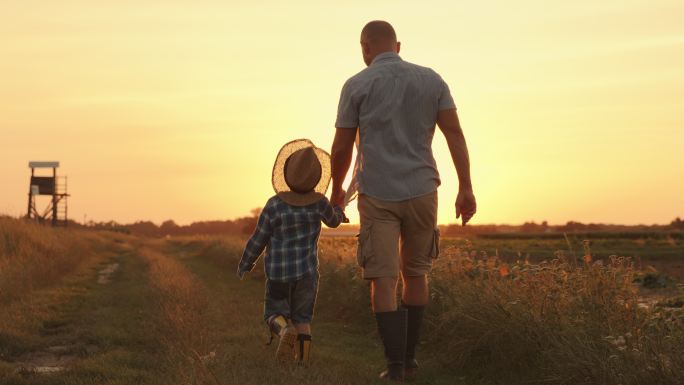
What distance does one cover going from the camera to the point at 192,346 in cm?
734

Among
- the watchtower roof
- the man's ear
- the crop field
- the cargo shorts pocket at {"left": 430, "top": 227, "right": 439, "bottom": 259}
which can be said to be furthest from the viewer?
the watchtower roof

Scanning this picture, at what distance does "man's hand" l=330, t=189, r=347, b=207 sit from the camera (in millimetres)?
6395

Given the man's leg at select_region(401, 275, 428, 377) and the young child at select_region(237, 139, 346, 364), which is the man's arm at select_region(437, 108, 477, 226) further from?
the young child at select_region(237, 139, 346, 364)

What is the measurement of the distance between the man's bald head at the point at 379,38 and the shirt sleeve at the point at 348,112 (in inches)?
13.8

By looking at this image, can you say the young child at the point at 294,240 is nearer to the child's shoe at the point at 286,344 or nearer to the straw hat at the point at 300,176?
the straw hat at the point at 300,176

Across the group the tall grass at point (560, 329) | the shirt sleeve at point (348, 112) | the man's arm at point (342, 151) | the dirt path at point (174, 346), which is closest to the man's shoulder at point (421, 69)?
the shirt sleeve at point (348, 112)

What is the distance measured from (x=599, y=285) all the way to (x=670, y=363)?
154cm

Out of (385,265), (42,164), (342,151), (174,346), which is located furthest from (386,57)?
(42,164)

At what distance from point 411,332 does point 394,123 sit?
1.65 meters

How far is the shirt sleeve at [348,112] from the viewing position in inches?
237

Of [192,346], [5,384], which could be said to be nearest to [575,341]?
[192,346]

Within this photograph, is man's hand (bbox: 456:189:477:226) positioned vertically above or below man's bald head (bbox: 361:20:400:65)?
below

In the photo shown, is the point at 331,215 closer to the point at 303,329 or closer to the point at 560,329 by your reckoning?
the point at 303,329

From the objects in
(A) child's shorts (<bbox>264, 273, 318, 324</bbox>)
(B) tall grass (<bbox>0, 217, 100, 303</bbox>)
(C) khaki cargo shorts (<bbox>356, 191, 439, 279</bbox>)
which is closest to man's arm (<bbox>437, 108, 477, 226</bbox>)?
(C) khaki cargo shorts (<bbox>356, 191, 439, 279</bbox>)
